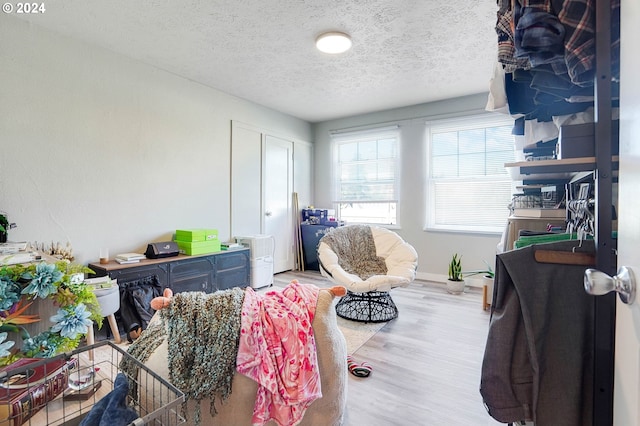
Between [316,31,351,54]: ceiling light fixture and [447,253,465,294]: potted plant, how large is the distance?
9.09 ft

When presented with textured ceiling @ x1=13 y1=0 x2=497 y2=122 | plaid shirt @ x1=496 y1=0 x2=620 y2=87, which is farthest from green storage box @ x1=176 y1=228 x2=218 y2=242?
plaid shirt @ x1=496 y1=0 x2=620 y2=87

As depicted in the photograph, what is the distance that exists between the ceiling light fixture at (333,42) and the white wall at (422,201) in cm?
206

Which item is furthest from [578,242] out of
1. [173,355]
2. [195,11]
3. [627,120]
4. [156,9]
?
[156,9]

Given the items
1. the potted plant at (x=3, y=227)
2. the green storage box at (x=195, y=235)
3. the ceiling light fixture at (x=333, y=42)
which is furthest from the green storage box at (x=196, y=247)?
the ceiling light fixture at (x=333, y=42)

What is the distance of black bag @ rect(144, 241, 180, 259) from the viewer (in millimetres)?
2900

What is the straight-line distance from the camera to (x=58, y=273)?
789mm

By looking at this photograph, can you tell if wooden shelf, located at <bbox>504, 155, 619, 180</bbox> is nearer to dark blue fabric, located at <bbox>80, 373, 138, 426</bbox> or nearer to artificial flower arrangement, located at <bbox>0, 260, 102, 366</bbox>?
dark blue fabric, located at <bbox>80, 373, 138, 426</bbox>

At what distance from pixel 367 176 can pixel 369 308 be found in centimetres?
258

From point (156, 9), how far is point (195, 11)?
0.28 metres

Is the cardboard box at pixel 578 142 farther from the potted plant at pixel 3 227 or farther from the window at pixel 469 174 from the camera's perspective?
the window at pixel 469 174

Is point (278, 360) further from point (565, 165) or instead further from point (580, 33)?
point (580, 33)

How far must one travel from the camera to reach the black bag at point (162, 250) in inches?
114

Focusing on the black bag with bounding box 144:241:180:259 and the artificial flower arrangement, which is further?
the black bag with bounding box 144:241:180:259

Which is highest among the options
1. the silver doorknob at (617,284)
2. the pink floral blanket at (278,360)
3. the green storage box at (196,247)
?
the silver doorknob at (617,284)
